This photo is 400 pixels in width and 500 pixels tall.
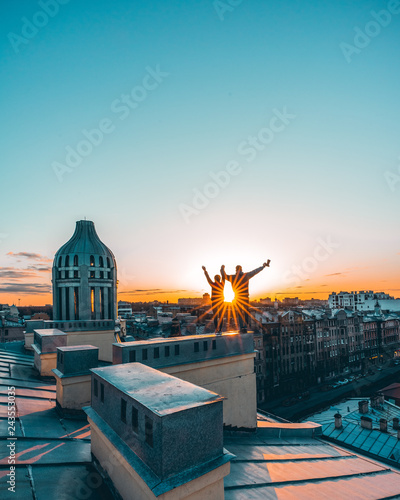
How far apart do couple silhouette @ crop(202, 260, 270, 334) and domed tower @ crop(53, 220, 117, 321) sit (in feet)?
41.4

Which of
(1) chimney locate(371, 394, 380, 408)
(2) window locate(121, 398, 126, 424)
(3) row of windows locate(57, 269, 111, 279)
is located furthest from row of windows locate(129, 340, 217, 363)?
(1) chimney locate(371, 394, 380, 408)

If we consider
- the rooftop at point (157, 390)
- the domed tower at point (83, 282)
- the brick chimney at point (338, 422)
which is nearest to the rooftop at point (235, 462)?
the rooftop at point (157, 390)

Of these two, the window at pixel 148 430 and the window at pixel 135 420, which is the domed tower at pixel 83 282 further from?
the window at pixel 148 430

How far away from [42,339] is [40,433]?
8246 mm

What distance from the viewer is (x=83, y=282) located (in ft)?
91.8

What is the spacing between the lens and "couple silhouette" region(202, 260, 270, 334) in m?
19.3

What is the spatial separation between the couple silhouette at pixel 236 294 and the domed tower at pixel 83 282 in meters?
12.6

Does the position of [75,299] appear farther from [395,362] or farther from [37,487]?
[395,362]

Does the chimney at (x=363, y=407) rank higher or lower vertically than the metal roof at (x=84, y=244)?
lower

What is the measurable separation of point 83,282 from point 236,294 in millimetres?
15210

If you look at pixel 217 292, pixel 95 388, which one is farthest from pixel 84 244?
pixel 95 388

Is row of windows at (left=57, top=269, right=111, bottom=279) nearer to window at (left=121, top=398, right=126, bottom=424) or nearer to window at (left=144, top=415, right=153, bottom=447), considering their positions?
window at (left=121, top=398, right=126, bottom=424)

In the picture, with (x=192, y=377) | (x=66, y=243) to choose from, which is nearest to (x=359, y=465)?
(x=192, y=377)

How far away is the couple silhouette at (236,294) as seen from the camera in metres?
19.3
